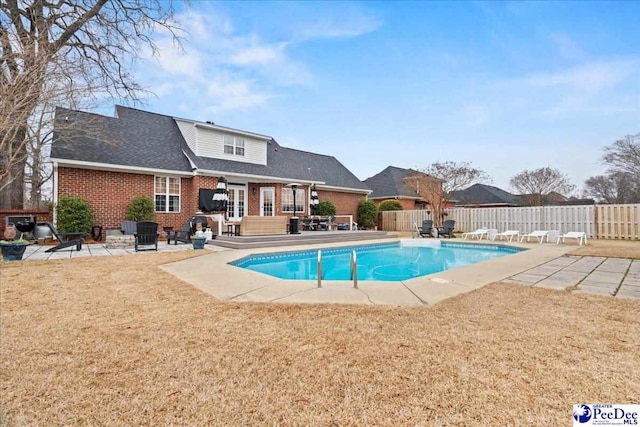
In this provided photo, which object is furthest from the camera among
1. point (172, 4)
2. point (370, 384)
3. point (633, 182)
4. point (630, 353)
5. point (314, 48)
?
point (633, 182)

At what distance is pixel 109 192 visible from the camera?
12555mm

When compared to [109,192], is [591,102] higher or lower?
higher

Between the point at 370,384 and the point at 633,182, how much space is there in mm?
31729

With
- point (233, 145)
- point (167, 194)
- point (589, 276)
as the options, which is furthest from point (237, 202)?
point (589, 276)

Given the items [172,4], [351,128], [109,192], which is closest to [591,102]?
[351,128]

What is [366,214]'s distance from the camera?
22375 mm

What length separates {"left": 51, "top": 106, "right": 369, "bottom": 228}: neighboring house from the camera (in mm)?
12078

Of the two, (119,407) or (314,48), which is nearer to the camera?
(119,407)

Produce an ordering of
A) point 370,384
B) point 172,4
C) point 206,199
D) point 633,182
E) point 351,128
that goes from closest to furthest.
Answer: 1. point 370,384
2. point 172,4
3. point 206,199
4. point 351,128
5. point 633,182

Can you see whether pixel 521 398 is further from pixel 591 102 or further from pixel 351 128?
pixel 351 128

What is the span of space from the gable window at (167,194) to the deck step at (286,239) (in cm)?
321

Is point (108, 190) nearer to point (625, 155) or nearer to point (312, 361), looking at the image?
point (312, 361)

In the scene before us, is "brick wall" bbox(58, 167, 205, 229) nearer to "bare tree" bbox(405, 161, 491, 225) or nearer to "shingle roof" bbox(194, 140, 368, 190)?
"shingle roof" bbox(194, 140, 368, 190)

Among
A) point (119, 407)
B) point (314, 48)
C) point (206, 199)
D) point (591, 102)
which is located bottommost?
point (119, 407)
